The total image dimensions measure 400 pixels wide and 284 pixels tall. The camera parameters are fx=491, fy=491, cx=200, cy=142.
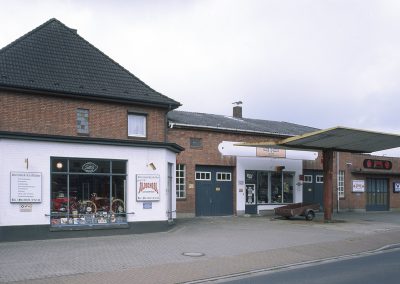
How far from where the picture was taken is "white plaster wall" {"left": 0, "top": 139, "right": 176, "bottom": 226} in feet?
54.2

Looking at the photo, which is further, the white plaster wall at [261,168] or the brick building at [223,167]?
the white plaster wall at [261,168]

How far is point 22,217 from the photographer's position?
16719 mm

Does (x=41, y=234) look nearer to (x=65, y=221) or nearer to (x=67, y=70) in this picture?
(x=65, y=221)

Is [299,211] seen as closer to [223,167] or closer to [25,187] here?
[223,167]

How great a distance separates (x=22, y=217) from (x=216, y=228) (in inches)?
319

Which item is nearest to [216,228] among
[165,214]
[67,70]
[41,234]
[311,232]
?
[165,214]

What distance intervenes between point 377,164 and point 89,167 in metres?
24.1

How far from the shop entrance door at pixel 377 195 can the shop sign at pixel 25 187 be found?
25.3 metres

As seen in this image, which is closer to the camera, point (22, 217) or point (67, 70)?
Answer: point (22, 217)

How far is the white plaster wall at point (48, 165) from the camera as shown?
650 inches

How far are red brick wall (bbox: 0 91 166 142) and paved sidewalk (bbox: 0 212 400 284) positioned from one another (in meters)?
4.30

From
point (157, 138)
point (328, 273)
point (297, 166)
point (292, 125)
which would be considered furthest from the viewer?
point (292, 125)

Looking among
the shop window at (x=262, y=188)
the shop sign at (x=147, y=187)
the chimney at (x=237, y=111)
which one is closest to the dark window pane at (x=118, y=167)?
the shop sign at (x=147, y=187)

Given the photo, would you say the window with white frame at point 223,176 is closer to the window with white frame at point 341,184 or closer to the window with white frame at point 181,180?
the window with white frame at point 181,180
